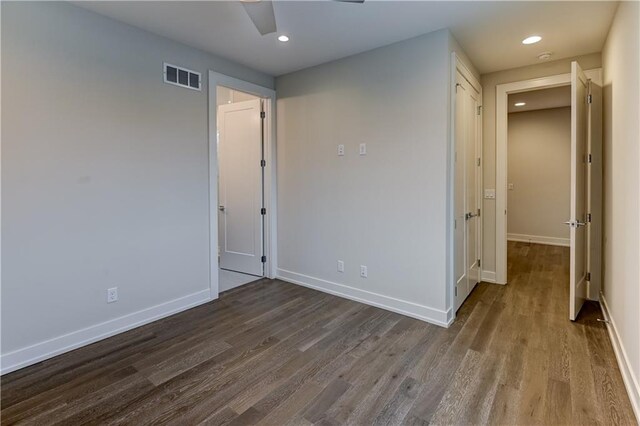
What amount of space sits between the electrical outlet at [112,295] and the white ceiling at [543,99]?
576cm

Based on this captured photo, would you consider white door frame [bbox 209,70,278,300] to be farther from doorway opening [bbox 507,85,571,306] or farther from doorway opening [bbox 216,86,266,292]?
doorway opening [bbox 507,85,571,306]

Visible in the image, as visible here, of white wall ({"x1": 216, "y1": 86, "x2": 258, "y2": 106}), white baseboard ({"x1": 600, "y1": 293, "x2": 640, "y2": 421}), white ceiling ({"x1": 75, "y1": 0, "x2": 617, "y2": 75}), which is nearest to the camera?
white baseboard ({"x1": 600, "y1": 293, "x2": 640, "y2": 421})

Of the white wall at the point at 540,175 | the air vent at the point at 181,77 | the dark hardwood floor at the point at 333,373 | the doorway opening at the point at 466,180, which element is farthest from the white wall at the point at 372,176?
the white wall at the point at 540,175

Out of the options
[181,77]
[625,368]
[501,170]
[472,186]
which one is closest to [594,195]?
[501,170]

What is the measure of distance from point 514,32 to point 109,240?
3939 mm

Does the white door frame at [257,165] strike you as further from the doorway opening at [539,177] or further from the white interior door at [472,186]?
the doorway opening at [539,177]

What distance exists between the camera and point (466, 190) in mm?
3564

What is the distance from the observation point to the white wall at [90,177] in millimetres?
2270

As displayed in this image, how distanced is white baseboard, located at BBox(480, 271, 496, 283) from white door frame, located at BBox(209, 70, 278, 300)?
2.75 m

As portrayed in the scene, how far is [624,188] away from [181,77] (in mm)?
3762

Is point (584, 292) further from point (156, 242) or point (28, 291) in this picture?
point (28, 291)

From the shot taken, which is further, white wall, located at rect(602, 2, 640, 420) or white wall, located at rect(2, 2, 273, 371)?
white wall, located at rect(2, 2, 273, 371)

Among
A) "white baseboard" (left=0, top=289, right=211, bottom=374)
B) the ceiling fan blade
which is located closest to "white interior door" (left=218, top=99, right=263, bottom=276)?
"white baseboard" (left=0, top=289, right=211, bottom=374)

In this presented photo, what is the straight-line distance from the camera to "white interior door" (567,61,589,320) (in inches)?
112
